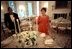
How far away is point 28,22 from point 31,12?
142 mm

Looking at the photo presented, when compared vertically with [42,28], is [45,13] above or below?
above

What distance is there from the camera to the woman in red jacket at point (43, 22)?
6.57 feet

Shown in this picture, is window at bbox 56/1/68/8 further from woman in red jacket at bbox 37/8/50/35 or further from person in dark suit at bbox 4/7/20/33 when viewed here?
person in dark suit at bbox 4/7/20/33

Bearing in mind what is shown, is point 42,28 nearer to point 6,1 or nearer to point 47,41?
point 47,41

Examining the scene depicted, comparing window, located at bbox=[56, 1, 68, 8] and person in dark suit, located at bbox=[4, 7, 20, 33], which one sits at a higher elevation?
window, located at bbox=[56, 1, 68, 8]

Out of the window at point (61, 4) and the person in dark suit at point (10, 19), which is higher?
the window at point (61, 4)

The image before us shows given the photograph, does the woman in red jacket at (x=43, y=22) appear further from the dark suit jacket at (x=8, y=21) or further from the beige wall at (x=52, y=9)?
the dark suit jacket at (x=8, y=21)

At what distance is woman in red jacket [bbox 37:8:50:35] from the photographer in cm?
200

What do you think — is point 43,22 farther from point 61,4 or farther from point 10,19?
point 10,19

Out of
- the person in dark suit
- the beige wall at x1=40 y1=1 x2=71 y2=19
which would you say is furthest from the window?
the person in dark suit

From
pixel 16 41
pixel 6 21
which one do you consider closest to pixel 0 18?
pixel 6 21

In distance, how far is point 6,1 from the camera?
1979 mm

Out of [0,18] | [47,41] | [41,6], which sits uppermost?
[41,6]

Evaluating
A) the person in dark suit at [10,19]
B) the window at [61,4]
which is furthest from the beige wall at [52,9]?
the person in dark suit at [10,19]
